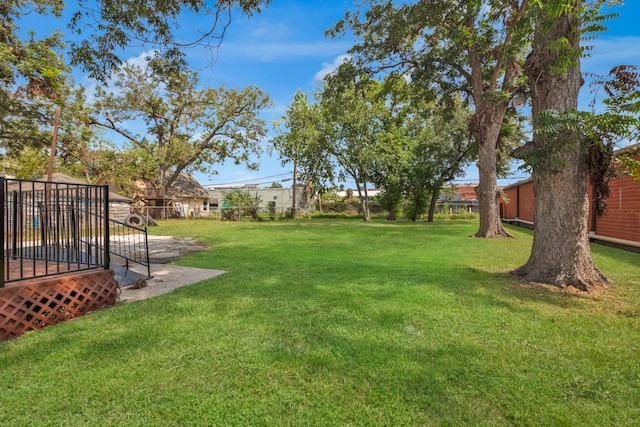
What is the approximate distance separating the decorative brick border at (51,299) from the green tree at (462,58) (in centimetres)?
869

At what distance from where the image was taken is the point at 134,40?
17.1ft

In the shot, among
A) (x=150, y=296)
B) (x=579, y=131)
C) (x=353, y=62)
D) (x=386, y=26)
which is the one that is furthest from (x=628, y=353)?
(x=353, y=62)

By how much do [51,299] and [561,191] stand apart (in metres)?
6.45

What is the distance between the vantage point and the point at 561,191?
4.64m

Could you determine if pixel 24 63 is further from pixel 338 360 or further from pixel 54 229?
pixel 338 360

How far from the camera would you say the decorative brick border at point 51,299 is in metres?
3.00

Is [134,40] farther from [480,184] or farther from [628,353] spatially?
[480,184]

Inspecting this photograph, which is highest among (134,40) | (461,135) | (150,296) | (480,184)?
(461,135)

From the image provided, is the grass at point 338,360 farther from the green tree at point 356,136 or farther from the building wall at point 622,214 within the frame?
the green tree at point 356,136

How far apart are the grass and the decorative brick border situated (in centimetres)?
23

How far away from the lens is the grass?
6.21 feet

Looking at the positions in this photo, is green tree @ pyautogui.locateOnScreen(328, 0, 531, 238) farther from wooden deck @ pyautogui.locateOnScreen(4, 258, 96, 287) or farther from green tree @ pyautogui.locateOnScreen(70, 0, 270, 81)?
wooden deck @ pyautogui.locateOnScreen(4, 258, 96, 287)

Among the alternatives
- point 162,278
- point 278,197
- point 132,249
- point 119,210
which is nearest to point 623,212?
point 162,278

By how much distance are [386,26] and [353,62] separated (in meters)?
2.63
